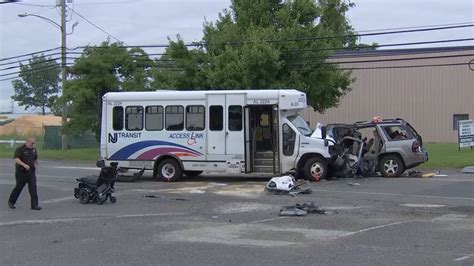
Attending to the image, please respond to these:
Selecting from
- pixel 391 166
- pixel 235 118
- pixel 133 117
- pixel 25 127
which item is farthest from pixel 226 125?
pixel 25 127

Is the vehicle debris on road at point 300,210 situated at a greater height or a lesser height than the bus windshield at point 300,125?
lesser

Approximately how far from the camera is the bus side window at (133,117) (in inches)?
743

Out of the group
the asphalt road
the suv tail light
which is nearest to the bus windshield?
the asphalt road

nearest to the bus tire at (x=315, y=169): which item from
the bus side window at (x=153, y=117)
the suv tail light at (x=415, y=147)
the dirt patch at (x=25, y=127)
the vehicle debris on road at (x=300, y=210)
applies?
the suv tail light at (x=415, y=147)

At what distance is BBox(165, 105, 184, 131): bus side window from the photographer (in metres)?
18.5

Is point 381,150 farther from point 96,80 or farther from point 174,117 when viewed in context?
point 96,80

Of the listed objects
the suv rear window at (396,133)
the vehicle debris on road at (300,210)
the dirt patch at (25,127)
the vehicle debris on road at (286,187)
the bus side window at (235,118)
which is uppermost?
the dirt patch at (25,127)

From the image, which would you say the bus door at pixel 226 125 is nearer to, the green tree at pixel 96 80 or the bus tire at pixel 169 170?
the bus tire at pixel 169 170

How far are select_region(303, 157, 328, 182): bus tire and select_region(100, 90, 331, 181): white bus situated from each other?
0.10 ft

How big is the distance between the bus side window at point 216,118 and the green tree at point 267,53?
25.6 feet

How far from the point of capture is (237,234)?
30.6ft

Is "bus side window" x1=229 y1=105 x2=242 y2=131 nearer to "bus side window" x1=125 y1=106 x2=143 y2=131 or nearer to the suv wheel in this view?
"bus side window" x1=125 y1=106 x2=143 y2=131

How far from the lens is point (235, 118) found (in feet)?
59.1

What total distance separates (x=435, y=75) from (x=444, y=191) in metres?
33.6
